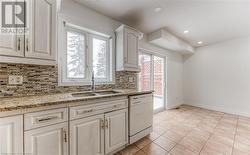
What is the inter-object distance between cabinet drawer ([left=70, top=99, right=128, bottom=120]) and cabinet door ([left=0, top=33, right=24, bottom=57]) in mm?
837

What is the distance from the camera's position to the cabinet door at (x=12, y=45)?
133cm

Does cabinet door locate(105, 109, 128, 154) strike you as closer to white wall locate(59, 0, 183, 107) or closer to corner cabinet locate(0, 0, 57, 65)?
corner cabinet locate(0, 0, 57, 65)

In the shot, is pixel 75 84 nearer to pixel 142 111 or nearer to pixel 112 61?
pixel 112 61

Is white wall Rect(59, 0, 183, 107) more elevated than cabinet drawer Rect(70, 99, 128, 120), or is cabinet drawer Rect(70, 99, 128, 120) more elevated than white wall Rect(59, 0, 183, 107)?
white wall Rect(59, 0, 183, 107)

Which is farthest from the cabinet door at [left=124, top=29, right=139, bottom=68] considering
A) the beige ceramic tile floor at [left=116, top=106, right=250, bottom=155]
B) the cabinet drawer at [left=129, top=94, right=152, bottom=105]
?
the beige ceramic tile floor at [left=116, top=106, right=250, bottom=155]

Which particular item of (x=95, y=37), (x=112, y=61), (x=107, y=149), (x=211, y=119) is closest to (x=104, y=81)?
(x=112, y=61)

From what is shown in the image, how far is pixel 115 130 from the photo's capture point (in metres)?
1.96

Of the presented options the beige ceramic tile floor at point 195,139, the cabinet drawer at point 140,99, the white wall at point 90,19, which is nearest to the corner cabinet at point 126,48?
the white wall at point 90,19

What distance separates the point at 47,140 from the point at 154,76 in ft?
12.0

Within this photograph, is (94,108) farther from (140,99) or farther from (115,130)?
(140,99)

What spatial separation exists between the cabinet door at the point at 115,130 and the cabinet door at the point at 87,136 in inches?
4.0

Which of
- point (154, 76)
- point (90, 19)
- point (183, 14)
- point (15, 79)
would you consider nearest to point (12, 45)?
point (15, 79)

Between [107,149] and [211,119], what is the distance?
3329mm

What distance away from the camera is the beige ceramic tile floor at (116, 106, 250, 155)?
83.7 inches
